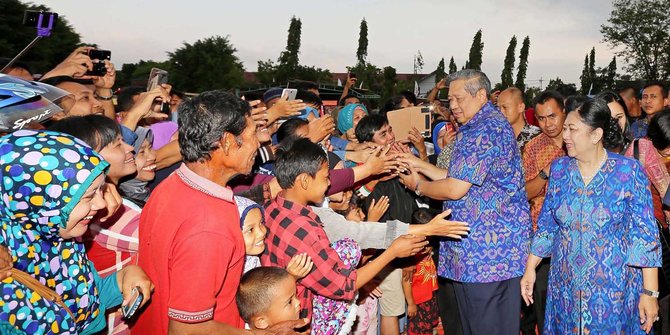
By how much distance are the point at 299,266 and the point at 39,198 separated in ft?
3.94

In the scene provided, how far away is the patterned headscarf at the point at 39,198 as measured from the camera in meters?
1.85

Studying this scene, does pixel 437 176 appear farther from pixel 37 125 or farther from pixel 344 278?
pixel 37 125

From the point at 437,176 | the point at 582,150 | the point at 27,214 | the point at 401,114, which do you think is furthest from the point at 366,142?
the point at 27,214

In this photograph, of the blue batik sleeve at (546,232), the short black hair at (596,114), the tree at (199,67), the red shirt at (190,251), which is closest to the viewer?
the red shirt at (190,251)

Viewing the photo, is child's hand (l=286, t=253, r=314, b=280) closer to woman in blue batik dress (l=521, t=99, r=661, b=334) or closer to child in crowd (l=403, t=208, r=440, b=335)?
woman in blue batik dress (l=521, t=99, r=661, b=334)

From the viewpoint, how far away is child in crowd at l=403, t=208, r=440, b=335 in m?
4.90

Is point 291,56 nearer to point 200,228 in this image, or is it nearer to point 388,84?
point 388,84

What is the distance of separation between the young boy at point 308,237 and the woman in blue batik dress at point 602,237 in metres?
1.03

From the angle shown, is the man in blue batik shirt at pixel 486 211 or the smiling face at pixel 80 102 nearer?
the man in blue batik shirt at pixel 486 211

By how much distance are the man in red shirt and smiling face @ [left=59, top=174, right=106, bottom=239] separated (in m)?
0.24

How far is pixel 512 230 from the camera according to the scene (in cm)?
375

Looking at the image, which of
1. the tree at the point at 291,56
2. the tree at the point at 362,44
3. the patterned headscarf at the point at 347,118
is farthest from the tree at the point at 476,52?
the patterned headscarf at the point at 347,118

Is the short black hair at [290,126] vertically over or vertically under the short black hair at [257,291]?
over

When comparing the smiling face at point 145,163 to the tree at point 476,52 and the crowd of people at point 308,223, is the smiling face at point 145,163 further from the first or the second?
the tree at point 476,52
